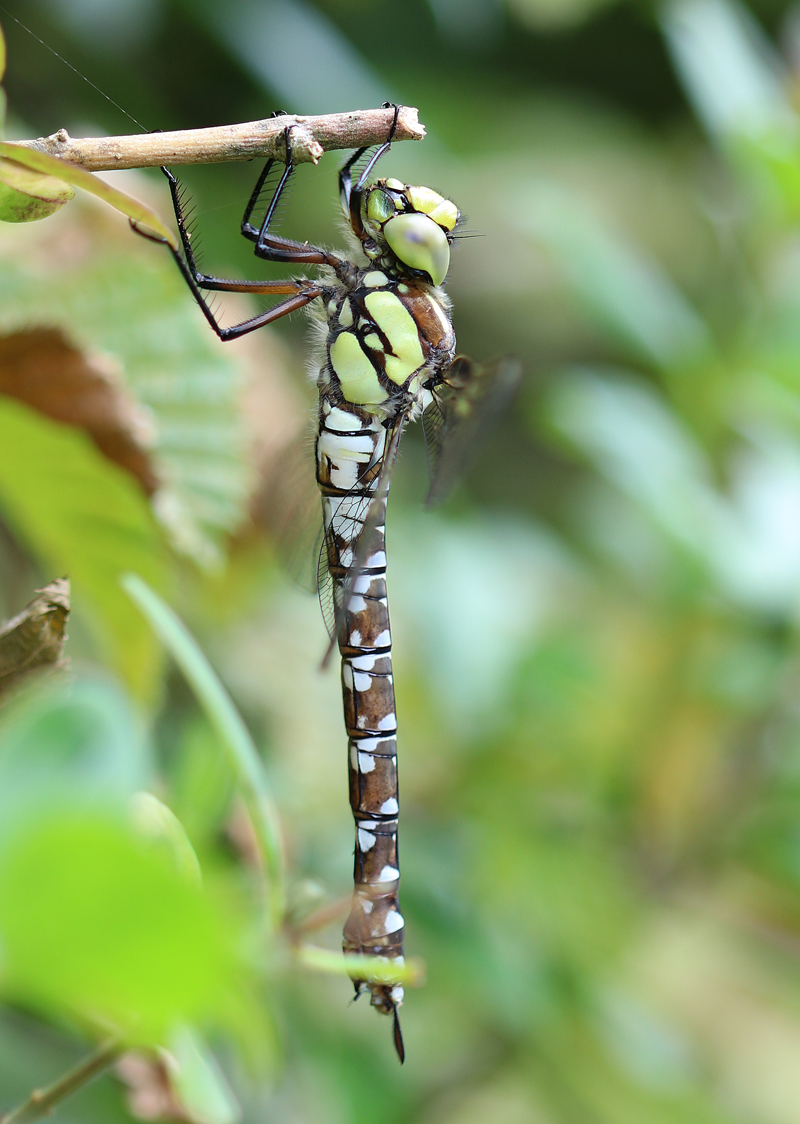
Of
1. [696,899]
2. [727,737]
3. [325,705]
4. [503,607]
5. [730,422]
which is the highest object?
[730,422]

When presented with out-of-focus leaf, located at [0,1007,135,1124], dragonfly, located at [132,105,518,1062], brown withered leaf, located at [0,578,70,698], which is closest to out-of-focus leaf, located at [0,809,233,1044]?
brown withered leaf, located at [0,578,70,698]

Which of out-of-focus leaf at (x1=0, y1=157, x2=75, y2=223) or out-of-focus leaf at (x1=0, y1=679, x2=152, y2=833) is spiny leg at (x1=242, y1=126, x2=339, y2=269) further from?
out-of-focus leaf at (x1=0, y1=679, x2=152, y2=833)

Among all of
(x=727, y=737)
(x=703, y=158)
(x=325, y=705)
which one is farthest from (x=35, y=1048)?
(x=703, y=158)

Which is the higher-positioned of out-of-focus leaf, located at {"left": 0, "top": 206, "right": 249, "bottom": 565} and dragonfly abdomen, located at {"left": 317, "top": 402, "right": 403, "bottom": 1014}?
out-of-focus leaf, located at {"left": 0, "top": 206, "right": 249, "bottom": 565}

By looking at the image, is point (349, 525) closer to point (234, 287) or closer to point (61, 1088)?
point (234, 287)

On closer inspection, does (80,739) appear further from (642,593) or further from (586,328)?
(586,328)
